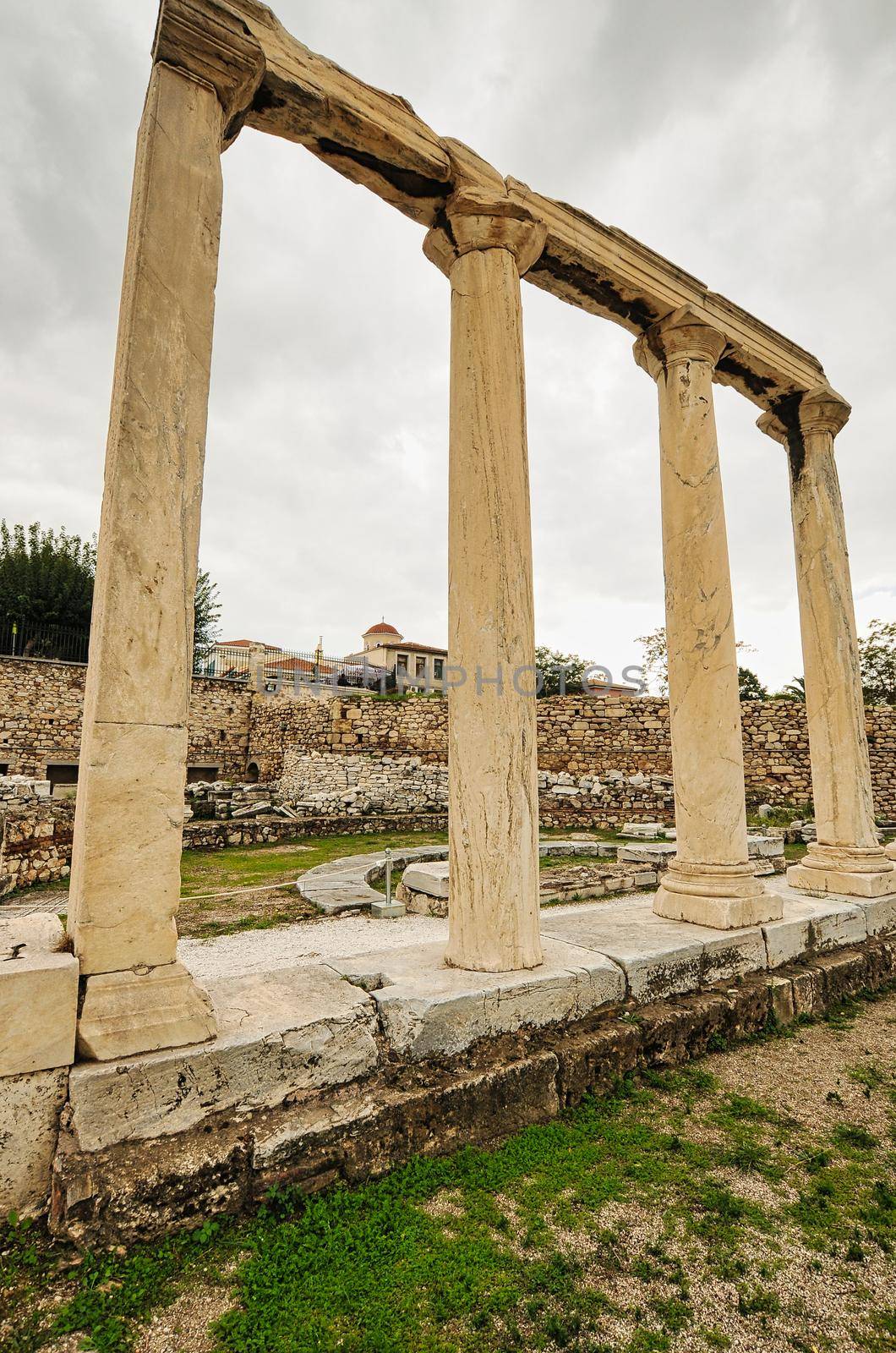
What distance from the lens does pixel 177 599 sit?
261 cm

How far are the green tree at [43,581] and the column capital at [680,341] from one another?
79.0 ft

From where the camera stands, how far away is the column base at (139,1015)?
2201 mm

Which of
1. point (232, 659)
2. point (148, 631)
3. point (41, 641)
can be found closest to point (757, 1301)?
point (148, 631)

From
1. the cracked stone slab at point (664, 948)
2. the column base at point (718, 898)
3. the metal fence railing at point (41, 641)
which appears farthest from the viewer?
the metal fence railing at point (41, 641)

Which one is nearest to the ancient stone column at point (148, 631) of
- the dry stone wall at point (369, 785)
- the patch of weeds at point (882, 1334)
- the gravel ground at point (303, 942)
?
the patch of weeds at point (882, 1334)

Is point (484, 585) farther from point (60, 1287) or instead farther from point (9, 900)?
point (9, 900)

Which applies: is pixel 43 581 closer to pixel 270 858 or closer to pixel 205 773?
pixel 205 773

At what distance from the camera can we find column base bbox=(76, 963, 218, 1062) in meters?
2.20

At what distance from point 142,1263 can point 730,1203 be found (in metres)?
1.93

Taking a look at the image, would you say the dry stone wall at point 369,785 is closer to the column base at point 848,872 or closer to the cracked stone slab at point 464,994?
the column base at point 848,872

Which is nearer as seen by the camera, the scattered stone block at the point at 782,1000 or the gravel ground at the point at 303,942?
the scattered stone block at the point at 782,1000

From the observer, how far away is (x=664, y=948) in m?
3.69

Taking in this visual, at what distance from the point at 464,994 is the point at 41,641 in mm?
25354

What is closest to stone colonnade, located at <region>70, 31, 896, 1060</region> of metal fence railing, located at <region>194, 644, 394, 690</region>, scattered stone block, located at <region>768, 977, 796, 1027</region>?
scattered stone block, located at <region>768, 977, 796, 1027</region>
